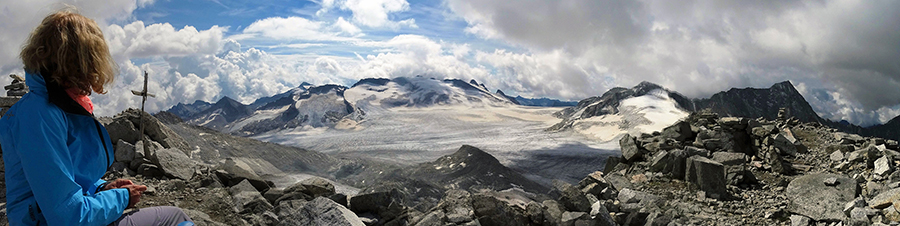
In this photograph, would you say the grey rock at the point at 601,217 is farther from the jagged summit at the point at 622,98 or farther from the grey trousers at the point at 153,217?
the jagged summit at the point at 622,98

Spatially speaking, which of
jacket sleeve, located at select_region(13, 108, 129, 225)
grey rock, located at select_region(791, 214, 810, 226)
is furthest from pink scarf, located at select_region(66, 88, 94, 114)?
grey rock, located at select_region(791, 214, 810, 226)

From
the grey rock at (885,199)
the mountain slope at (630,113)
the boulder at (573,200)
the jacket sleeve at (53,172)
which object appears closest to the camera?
the jacket sleeve at (53,172)

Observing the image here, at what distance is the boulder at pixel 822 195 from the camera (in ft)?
27.1

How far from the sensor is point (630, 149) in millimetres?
14328

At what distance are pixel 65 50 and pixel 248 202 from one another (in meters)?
6.43

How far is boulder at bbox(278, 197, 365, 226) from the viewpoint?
22.7 feet

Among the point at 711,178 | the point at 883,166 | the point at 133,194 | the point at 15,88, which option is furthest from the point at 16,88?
the point at 883,166

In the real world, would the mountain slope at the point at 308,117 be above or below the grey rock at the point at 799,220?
below

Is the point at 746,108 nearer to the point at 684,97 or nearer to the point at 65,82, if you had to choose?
the point at 684,97

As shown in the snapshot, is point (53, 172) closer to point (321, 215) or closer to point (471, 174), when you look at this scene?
point (321, 215)

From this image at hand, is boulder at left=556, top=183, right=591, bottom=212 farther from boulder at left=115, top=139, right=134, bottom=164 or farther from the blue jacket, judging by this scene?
boulder at left=115, top=139, right=134, bottom=164

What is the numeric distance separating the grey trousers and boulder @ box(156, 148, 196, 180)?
29.8ft

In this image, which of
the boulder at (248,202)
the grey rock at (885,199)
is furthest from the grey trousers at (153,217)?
the grey rock at (885,199)

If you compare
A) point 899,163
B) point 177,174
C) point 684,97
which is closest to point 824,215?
point 899,163
